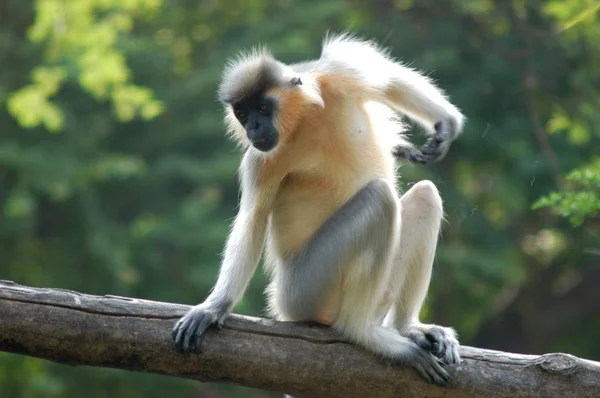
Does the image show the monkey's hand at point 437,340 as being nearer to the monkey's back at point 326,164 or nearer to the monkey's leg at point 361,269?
the monkey's leg at point 361,269

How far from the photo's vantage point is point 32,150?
14375 mm

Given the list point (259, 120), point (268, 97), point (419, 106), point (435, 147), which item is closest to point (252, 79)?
point (268, 97)

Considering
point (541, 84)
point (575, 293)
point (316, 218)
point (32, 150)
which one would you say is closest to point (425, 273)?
point (316, 218)

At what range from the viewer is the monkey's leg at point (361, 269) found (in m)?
6.12

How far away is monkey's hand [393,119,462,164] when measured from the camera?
6.81 metres

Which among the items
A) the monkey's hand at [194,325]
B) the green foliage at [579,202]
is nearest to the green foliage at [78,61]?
the monkey's hand at [194,325]

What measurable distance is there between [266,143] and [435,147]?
1238mm

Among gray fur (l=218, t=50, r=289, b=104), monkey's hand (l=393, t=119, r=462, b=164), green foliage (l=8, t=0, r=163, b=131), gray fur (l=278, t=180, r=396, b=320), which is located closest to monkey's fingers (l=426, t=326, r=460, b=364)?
gray fur (l=278, t=180, r=396, b=320)

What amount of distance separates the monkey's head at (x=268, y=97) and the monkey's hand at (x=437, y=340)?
161cm

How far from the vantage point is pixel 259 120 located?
263 inches

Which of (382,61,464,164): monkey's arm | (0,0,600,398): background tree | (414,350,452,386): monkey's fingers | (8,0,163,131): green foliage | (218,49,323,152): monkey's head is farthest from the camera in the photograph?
(0,0,600,398): background tree

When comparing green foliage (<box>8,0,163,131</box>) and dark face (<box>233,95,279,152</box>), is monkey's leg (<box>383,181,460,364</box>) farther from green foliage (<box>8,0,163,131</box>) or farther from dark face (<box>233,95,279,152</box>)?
green foliage (<box>8,0,163,131</box>)

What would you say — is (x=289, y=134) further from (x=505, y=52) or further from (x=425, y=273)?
(x=505, y=52)

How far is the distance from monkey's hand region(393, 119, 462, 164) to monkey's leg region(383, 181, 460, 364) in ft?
0.63
